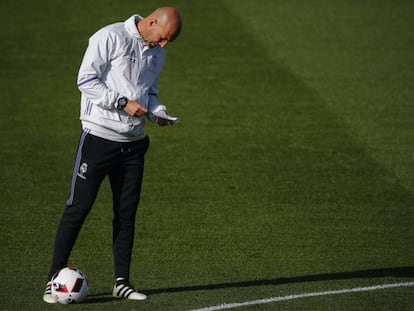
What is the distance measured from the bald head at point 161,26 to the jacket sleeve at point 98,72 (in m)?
0.29

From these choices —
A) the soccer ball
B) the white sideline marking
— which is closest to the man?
the soccer ball

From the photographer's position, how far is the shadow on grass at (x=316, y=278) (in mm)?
8805

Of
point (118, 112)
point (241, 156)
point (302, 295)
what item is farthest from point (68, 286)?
point (241, 156)

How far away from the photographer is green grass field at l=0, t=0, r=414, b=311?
9.27m

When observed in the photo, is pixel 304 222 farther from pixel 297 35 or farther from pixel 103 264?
pixel 297 35

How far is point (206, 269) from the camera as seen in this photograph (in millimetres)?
9430

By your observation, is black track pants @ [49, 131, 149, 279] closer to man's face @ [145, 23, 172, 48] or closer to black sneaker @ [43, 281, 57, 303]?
black sneaker @ [43, 281, 57, 303]

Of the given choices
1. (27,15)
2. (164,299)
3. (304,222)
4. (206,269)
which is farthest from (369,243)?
(27,15)

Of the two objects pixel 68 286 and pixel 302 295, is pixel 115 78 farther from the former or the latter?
pixel 302 295

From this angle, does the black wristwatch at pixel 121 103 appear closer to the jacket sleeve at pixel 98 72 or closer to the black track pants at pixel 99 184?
the jacket sleeve at pixel 98 72

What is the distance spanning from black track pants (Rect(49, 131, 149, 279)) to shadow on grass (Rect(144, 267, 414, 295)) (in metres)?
0.56

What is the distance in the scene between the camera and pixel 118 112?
26.9 feet

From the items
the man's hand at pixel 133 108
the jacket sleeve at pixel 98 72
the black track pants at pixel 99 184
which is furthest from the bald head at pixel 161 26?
the black track pants at pixel 99 184

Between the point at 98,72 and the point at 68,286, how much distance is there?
1.75 metres
